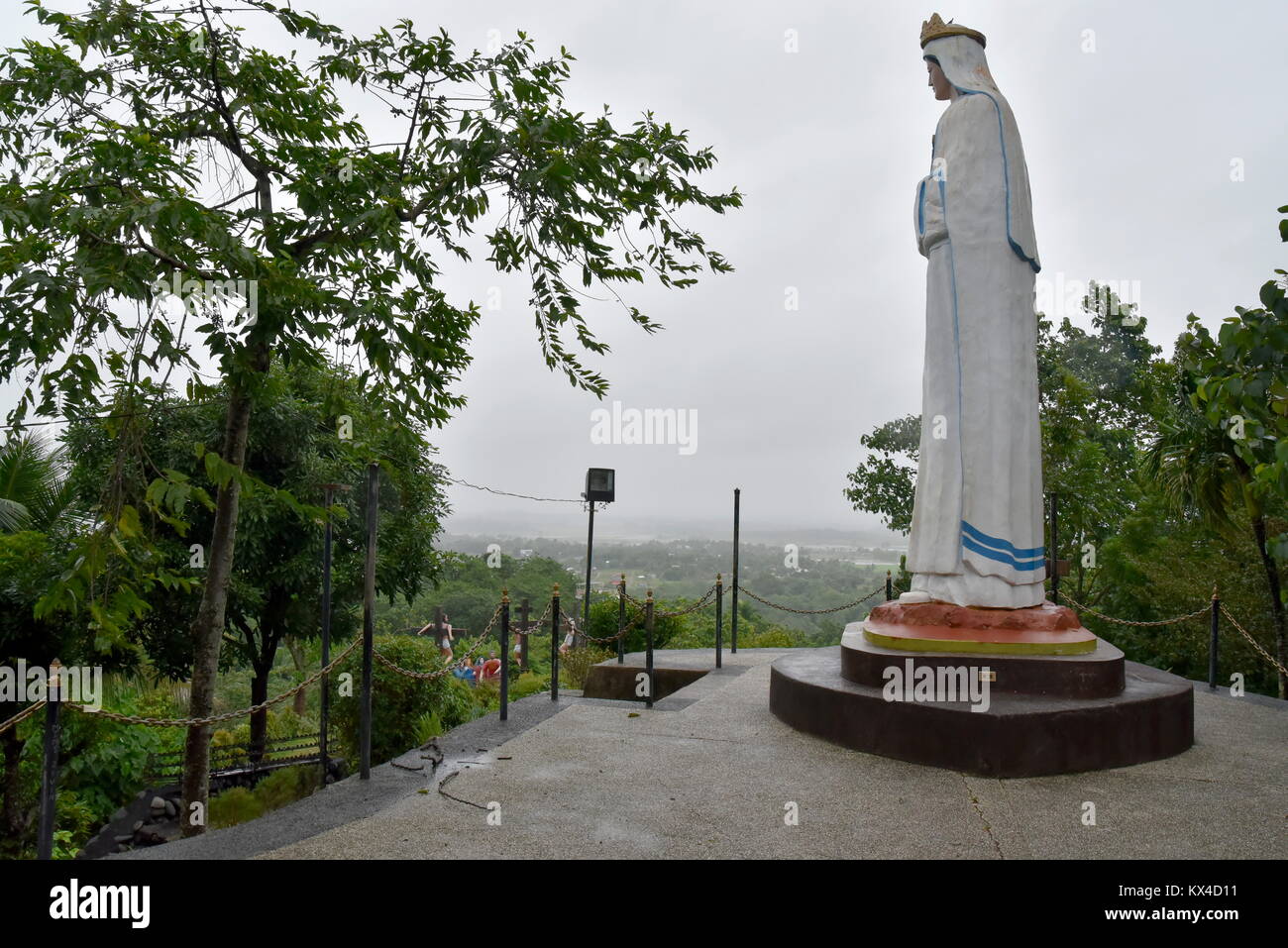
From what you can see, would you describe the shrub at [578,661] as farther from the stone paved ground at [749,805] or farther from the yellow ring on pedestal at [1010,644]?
the yellow ring on pedestal at [1010,644]

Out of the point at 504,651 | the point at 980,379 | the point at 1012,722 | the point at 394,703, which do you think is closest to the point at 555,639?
the point at 504,651

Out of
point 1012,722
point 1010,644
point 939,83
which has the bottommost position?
point 1012,722

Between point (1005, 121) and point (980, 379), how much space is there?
201cm

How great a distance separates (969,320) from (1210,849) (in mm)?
3810

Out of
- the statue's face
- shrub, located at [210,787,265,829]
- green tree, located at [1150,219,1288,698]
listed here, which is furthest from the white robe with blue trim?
shrub, located at [210,787,265,829]

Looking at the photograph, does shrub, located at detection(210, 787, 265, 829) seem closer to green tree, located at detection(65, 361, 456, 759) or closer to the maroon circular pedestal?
green tree, located at detection(65, 361, 456, 759)

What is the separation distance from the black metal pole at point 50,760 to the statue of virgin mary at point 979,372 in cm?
533

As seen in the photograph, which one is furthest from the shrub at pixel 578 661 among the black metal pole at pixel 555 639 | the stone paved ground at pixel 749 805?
the stone paved ground at pixel 749 805

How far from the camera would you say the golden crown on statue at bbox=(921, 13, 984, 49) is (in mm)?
6930

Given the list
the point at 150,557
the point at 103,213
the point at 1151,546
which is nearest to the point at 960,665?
the point at 150,557

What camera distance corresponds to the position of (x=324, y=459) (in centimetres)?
1154

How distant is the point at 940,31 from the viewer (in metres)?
6.96

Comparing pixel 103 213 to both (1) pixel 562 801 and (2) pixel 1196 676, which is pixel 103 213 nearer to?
(1) pixel 562 801

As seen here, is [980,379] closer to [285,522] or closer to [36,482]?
[285,522]
